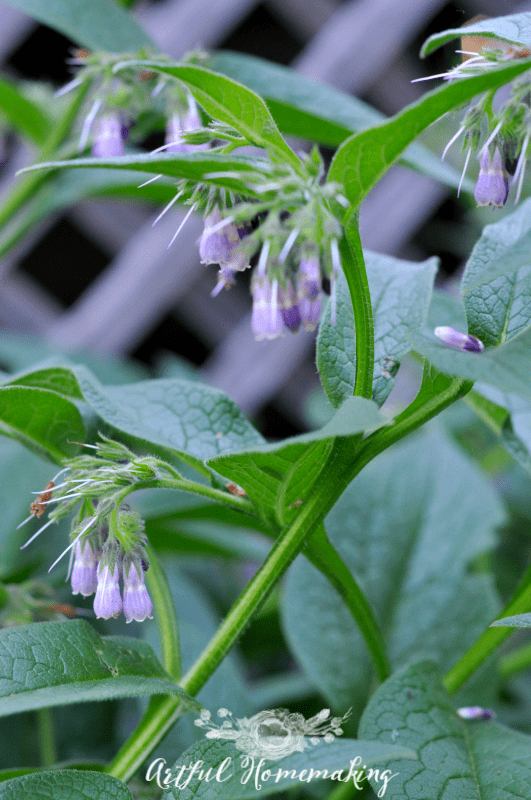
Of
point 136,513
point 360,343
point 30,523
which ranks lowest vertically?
point 30,523

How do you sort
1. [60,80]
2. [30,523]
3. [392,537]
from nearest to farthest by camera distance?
[392,537], [30,523], [60,80]

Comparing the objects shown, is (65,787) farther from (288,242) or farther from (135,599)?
(288,242)

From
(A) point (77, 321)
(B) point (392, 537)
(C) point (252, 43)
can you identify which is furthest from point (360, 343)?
(C) point (252, 43)

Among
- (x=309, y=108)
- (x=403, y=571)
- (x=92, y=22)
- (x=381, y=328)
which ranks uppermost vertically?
(x=92, y=22)

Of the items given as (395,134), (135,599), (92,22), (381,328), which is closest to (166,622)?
(135,599)

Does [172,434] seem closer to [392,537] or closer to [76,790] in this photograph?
[76,790]

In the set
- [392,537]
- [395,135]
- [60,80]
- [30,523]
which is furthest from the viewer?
[60,80]
